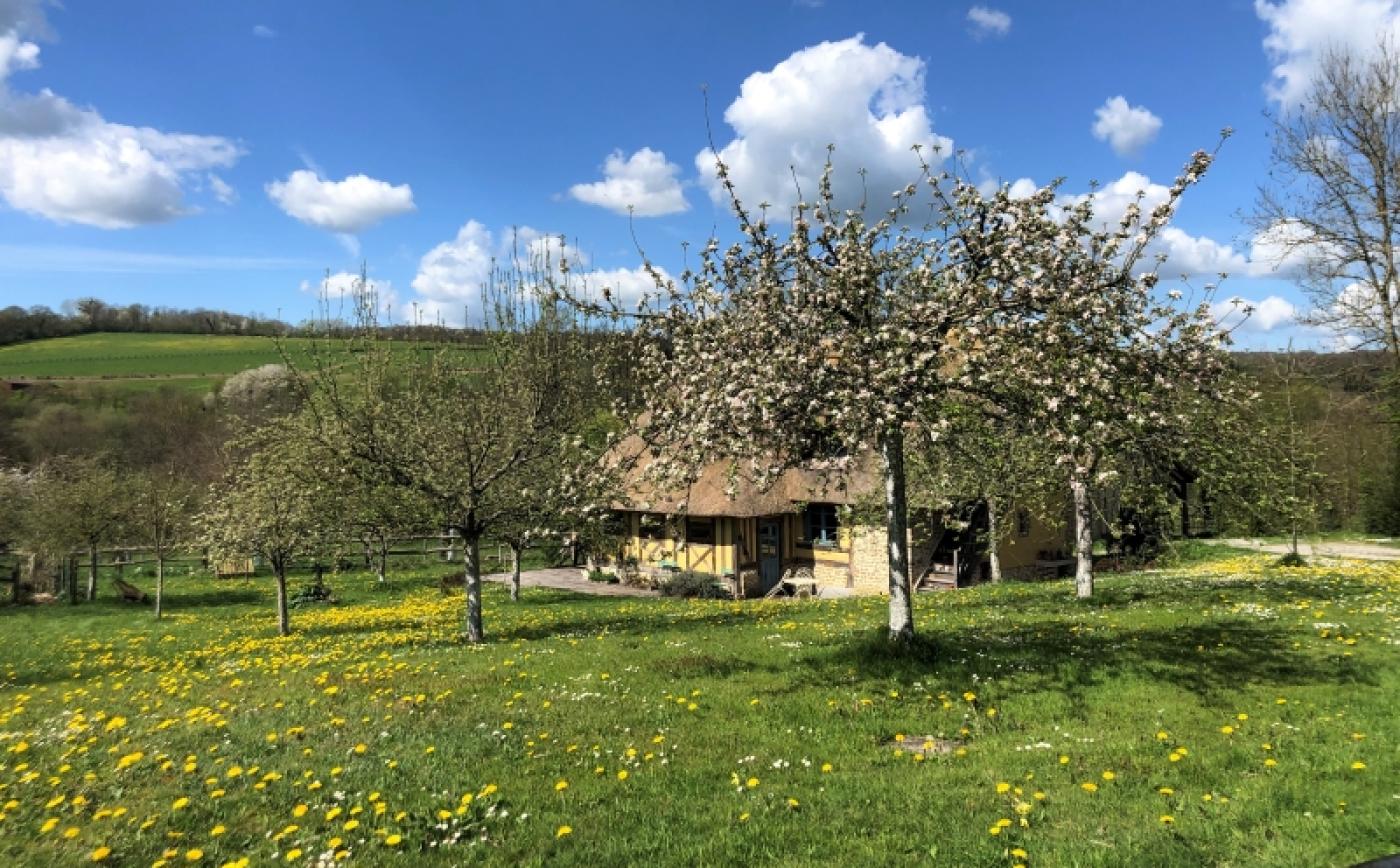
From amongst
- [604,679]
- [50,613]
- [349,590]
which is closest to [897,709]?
[604,679]

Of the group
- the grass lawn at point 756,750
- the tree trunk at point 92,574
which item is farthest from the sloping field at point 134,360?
the grass lawn at point 756,750

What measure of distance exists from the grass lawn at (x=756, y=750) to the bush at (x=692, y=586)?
17.5m

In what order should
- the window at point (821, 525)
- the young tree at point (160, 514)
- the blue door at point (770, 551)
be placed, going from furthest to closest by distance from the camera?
the blue door at point (770, 551), the window at point (821, 525), the young tree at point (160, 514)

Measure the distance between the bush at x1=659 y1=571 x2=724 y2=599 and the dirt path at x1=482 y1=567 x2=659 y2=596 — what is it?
2.64ft

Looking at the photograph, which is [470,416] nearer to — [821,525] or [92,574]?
[821,525]

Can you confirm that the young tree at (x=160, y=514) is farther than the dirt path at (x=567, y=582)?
No

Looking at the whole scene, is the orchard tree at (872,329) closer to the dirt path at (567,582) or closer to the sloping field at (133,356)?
the dirt path at (567,582)

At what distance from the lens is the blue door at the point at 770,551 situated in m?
32.2

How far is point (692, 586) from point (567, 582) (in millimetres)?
6877

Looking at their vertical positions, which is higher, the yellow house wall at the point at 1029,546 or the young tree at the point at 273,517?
the young tree at the point at 273,517

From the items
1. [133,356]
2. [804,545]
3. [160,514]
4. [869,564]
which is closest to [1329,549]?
[869,564]

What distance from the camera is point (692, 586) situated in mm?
31469

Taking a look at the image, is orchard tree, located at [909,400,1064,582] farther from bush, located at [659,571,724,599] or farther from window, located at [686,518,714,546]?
window, located at [686,518,714,546]

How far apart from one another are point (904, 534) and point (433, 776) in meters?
6.49
